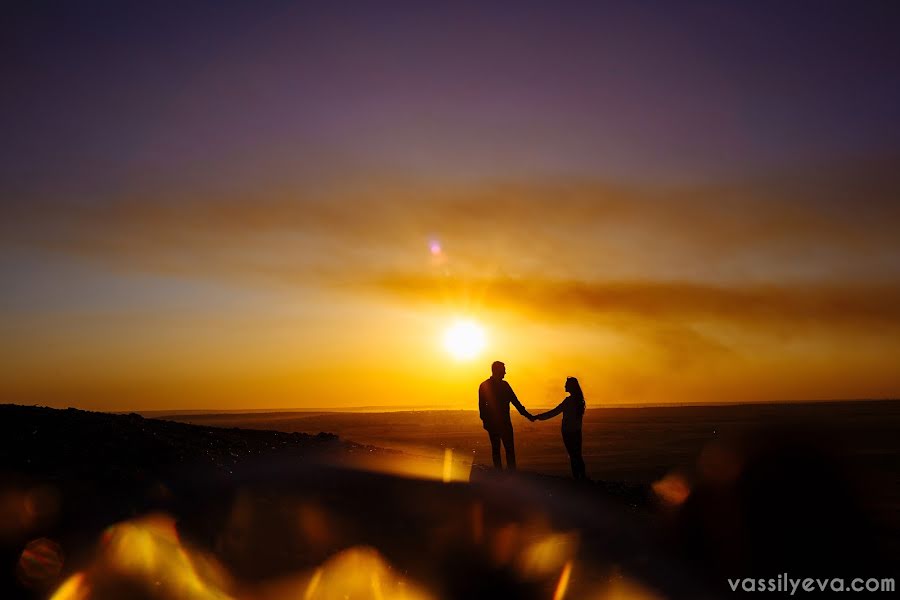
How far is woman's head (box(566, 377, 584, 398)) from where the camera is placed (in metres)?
16.1

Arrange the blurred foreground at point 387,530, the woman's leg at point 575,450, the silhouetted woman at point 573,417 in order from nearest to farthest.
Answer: the blurred foreground at point 387,530 < the woman's leg at point 575,450 < the silhouetted woman at point 573,417

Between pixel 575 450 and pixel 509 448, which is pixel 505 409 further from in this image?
pixel 575 450

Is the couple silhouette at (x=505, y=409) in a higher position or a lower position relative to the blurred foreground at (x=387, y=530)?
higher

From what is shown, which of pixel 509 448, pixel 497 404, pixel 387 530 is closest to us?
pixel 387 530

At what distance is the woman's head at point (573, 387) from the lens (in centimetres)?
1612

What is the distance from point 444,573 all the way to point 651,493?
8.61 metres

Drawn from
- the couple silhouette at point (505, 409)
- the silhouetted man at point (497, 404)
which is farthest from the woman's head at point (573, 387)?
the silhouetted man at point (497, 404)

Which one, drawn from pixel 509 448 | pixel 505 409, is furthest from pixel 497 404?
pixel 509 448

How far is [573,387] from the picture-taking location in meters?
16.2

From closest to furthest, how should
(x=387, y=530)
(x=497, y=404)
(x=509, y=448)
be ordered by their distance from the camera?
(x=387, y=530), (x=509, y=448), (x=497, y=404)

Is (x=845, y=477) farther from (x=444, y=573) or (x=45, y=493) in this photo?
(x=45, y=493)

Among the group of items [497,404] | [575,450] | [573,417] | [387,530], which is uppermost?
[497,404]

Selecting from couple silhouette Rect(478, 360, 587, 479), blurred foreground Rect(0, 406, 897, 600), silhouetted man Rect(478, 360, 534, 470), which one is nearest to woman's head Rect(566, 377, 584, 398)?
couple silhouette Rect(478, 360, 587, 479)

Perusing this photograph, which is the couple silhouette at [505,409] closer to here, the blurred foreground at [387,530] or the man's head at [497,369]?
the man's head at [497,369]
